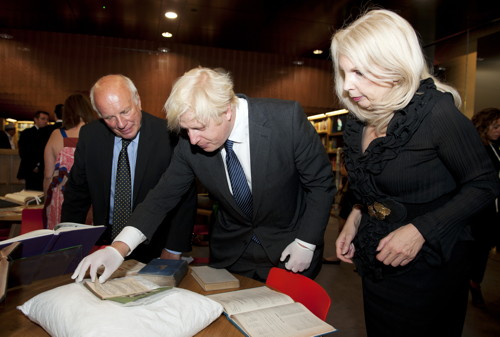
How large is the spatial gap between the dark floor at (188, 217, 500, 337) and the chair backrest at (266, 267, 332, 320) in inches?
50.6

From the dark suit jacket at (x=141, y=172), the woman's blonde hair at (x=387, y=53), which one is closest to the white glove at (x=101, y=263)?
the dark suit jacket at (x=141, y=172)

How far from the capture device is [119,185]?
1.91 meters

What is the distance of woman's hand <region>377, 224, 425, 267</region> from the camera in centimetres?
101

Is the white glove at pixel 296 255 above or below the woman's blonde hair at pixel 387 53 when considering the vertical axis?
below

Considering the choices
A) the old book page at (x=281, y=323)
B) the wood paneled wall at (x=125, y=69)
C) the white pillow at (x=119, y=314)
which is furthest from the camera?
the wood paneled wall at (x=125, y=69)

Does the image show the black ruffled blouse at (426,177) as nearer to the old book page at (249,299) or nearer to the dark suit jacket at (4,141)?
the old book page at (249,299)

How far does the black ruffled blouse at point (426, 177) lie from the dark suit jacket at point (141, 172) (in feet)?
3.23

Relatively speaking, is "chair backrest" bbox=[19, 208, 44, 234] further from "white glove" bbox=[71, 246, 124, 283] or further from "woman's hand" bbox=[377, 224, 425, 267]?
"woman's hand" bbox=[377, 224, 425, 267]

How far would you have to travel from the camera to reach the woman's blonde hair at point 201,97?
1.31 meters

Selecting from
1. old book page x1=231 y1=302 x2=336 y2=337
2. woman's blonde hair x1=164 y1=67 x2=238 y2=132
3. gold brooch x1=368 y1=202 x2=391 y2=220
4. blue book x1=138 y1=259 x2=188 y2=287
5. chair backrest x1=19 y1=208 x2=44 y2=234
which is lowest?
chair backrest x1=19 y1=208 x2=44 y2=234

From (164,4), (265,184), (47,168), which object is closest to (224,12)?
(164,4)

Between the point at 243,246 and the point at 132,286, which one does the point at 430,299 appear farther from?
the point at 132,286

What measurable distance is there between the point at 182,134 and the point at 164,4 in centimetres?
412

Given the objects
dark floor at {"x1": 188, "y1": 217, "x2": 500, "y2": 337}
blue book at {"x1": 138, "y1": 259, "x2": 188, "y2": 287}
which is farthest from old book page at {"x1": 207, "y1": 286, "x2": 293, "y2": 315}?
dark floor at {"x1": 188, "y1": 217, "x2": 500, "y2": 337}
